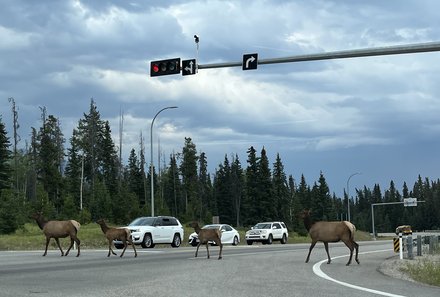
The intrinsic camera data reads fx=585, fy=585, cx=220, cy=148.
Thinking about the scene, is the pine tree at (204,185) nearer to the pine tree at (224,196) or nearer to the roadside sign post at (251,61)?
the pine tree at (224,196)

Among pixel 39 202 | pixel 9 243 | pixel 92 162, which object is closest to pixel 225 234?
pixel 9 243

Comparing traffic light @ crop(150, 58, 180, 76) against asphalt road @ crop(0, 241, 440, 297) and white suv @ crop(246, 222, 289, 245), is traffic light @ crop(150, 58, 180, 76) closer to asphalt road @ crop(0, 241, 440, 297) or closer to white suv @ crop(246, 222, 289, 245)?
asphalt road @ crop(0, 241, 440, 297)

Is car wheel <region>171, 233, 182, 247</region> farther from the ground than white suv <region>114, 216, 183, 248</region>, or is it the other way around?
white suv <region>114, 216, 183, 248</region>

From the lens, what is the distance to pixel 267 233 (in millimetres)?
44062

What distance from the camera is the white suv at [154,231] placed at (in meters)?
31.9

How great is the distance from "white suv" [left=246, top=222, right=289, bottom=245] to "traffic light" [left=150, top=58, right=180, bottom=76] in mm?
24801

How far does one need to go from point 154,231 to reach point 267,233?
13645 mm

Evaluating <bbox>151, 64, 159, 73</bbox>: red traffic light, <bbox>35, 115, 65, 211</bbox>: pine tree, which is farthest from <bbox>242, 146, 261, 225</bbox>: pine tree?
<bbox>151, 64, 159, 73</bbox>: red traffic light

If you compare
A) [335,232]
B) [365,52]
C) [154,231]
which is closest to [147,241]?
[154,231]

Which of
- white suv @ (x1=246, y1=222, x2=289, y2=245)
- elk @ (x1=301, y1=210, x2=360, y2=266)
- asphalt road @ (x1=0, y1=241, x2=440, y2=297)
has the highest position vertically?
elk @ (x1=301, y1=210, x2=360, y2=266)

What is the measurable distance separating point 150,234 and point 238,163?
11548cm

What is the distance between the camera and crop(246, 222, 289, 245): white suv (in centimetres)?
4403

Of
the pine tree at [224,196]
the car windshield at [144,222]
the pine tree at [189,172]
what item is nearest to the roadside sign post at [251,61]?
the car windshield at [144,222]

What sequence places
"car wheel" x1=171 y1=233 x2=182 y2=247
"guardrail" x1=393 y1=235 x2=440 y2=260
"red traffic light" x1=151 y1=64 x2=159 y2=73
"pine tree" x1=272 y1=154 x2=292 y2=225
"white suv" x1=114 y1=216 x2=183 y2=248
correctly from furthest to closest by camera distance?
"pine tree" x1=272 y1=154 x2=292 y2=225, "car wheel" x1=171 y1=233 x2=182 y2=247, "white suv" x1=114 y1=216 x2=183 y2=248, "guardrail" x1=393 y1=235 x2=440 y2=260, "red traffic light" x1=151 y1=64 x2=159 y2=73
